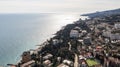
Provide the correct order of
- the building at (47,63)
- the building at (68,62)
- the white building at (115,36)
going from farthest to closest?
the white building at (115,36) → the building at (68,62) → the building at (47,63)

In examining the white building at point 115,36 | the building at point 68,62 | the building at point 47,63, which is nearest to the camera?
the building at point 47,63

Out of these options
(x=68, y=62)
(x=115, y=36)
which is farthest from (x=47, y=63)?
(x=115, y=36)

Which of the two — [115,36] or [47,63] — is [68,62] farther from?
[115,36]

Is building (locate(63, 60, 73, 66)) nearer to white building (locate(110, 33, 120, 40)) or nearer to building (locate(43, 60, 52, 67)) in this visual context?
building (locate(43, 60, 52, 67))

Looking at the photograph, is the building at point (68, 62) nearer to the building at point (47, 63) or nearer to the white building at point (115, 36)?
the building at point (47, 63)

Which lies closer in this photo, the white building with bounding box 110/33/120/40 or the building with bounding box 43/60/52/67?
the building with bounding box 43/60/52/67

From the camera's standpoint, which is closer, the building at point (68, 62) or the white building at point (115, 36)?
the building at point (68, 62)

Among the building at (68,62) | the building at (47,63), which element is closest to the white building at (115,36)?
the building at (68,62)

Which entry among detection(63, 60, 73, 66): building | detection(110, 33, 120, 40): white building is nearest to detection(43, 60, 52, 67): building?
detection(63, 60, 73, 66): building

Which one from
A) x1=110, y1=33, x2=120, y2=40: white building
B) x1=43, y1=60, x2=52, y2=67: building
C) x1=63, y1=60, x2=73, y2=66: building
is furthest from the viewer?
x1=110, y1=33, x2=120, y2=40: white building

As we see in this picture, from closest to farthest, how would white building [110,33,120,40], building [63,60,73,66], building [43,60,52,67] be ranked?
building [43,60,52,67] < building [63,60,73,66] < white building [110,33,120,40]

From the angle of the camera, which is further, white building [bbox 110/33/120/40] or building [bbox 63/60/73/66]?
white building [bbox 110/33/120/40]
